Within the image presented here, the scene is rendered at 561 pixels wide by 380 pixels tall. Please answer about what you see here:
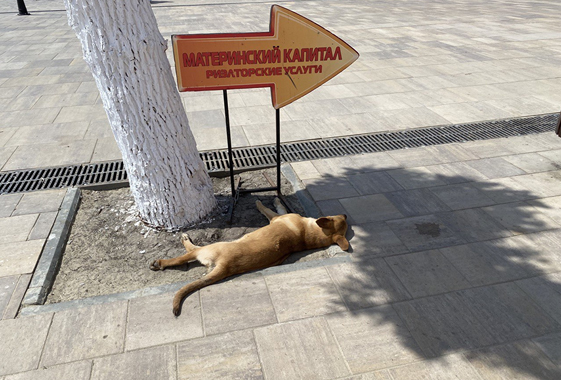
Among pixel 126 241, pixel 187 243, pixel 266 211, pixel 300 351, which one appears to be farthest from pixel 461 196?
pixel 126 241

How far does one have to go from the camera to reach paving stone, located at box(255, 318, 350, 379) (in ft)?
10.3

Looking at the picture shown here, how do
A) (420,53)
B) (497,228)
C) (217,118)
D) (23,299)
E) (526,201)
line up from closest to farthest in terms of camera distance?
1. (23,299)
2. (497,228)
3. (526,201)
4. (217,118)
5. (420,53)

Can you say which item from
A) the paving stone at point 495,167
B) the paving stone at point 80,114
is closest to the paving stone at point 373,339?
the paving stone at point 495,167

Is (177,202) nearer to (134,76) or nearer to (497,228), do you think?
(134,76)

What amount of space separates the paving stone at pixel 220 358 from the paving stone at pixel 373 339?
0.71m

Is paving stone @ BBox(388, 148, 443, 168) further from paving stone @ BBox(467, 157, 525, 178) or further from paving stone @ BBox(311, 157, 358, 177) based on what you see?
paving stone @ BBox(311, 157, 358, 177)

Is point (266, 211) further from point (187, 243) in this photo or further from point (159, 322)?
point (159, 322)

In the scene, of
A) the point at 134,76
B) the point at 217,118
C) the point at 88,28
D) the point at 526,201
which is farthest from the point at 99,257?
the point at 526,201

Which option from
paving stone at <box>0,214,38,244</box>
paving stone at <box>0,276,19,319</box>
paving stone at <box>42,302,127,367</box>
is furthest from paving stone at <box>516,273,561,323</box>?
paving stone at <box>0,214,38,244</box>

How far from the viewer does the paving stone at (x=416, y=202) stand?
506cm

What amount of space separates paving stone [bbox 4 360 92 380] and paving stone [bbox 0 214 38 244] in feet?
6.22

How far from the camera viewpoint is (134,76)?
4.04 metres

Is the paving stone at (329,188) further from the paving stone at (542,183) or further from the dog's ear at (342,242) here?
the paving stone at (542,183)

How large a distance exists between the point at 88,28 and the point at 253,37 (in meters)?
1.54
